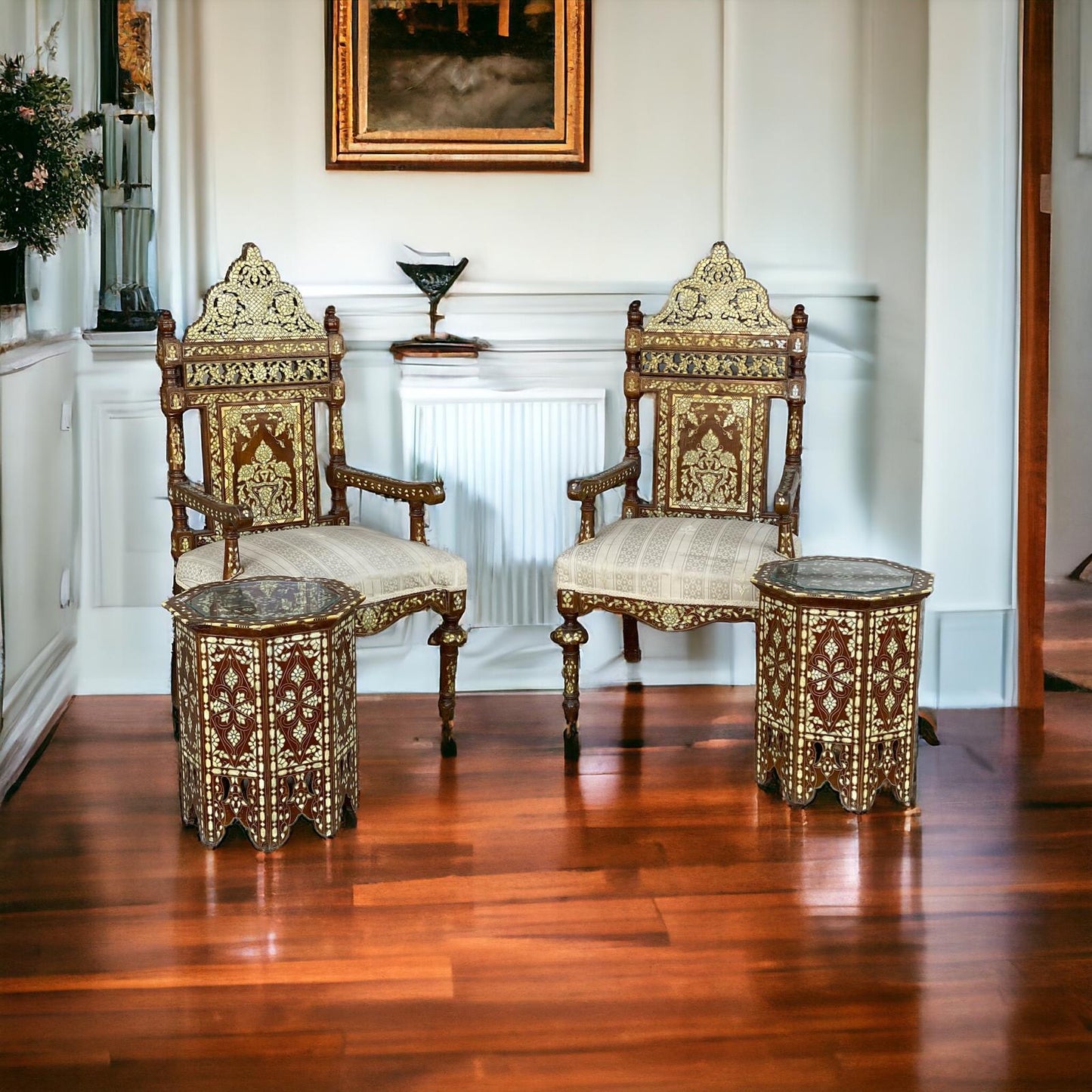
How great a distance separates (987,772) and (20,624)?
2.68 meters

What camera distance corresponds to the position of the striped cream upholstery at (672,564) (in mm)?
3869

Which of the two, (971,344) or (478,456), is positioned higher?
(971,344)

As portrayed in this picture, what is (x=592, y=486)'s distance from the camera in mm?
4117

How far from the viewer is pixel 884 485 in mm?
4707

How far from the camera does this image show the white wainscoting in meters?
4.59

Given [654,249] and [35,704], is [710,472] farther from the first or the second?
→ [35,704]

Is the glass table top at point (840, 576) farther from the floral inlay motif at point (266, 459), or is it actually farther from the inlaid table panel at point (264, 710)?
the floral inlay motif at point (266, 459)

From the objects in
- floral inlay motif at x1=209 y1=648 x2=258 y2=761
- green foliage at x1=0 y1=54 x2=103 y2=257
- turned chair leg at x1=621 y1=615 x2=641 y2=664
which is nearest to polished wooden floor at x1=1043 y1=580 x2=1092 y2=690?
turned chair leg at x1=621 y1=615 x2=641 y2=664

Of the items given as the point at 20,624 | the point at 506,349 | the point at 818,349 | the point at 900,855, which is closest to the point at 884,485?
the point at 818,349

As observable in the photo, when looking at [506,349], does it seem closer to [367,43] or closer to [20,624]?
[367,43]

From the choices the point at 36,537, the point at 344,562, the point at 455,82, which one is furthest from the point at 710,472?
the point at 36,537

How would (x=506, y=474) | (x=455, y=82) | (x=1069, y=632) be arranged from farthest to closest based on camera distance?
(x=1069, y=632)
(x=506, y=474)
(x=455, y=82)

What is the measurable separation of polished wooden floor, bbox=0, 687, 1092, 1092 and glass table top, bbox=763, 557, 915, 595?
22.6 inches

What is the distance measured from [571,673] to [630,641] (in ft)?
2.03
